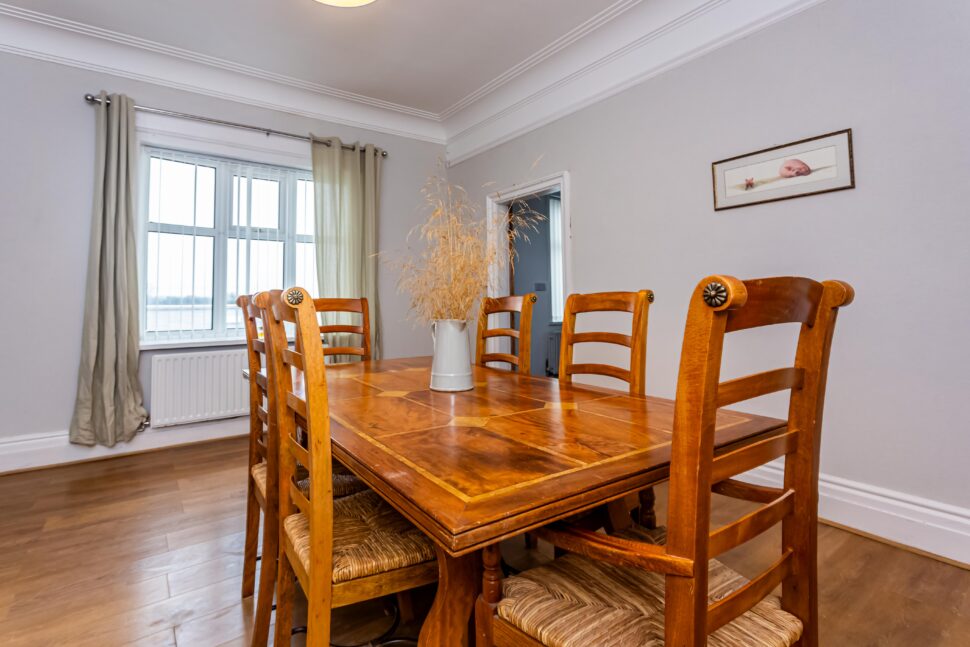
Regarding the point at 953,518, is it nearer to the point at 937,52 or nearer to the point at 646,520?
the point at 646,520

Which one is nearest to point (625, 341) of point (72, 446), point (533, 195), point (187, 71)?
point (533, 195)

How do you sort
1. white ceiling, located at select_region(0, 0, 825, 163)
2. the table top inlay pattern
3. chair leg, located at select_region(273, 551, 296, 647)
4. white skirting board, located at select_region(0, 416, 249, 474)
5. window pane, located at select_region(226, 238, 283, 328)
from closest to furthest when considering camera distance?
Result: the table top inlay pattern → chair leg, located at select_region(273, 551, 296, 647) → white ceiling, located at select_region(0, 0, 825, 163) → white skirting board, located at select_region(0, 416, 249, 474) → window pane, located at select_region(226, 238, 283, 328)

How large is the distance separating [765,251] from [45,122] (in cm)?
445

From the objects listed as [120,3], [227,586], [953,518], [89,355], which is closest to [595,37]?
[120,3]

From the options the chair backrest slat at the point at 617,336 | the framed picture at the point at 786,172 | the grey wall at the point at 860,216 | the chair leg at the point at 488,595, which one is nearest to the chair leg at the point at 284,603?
the chair leg at the point at 488,595

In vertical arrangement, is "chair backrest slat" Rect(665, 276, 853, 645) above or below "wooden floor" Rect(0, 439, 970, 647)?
above

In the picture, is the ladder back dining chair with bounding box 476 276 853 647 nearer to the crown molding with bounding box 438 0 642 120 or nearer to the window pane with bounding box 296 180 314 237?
the crown molding with bounding box 438 0 642 120

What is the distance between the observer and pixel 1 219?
293 centimetres

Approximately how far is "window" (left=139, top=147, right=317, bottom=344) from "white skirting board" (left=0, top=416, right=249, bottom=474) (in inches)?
26.5

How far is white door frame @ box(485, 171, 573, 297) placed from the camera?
11.5 feet

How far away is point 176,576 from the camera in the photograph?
1778 mm

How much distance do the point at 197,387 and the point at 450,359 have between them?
8.95ft

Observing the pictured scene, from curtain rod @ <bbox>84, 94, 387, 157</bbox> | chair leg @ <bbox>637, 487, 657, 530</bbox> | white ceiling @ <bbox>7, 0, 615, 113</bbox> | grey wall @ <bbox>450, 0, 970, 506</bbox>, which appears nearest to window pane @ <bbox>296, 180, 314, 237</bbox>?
curtain rod @ <bbox>84, 94, 387, 157</bbox>

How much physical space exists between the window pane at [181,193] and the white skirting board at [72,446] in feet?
5.10
